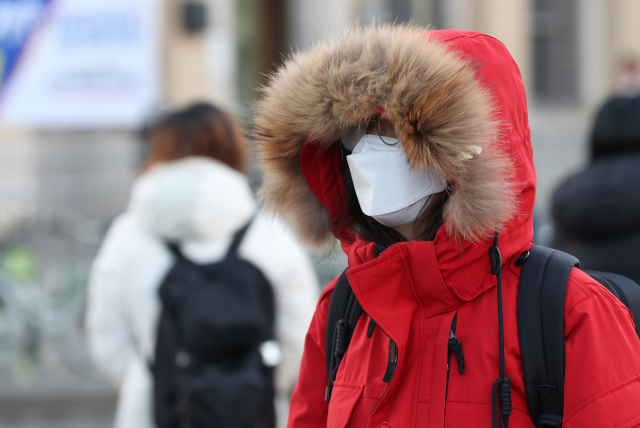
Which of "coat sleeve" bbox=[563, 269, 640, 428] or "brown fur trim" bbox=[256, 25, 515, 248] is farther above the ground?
"brown fur trim" bbox=[256, 25, 515, 248]

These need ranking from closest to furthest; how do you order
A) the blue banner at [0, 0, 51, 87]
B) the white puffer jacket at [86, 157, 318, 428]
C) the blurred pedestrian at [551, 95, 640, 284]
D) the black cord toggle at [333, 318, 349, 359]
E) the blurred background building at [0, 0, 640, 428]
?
the black cord toggle at [333, 318, 349, 359] < the blurred pedestrian at [551, 95, 640, 284] < the white puffer jacket at [86, 157, 318, 428] < the blurred background building at [0, 0, 640, 428] < the blue banner at [0, 0, 51, 87]

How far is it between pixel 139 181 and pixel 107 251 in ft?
1.05

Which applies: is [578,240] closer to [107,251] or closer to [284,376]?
[284,376]

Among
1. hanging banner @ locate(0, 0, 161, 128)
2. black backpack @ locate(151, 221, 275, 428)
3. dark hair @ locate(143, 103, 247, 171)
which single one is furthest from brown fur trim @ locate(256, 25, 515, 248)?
hanging banner @ locate(0, 0, 161, 128)

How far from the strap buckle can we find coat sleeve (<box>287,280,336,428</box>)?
1.86 feet

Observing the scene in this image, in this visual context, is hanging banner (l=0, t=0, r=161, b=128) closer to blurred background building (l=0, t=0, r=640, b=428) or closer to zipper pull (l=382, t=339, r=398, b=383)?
blurred background building (l=0, t=0, r=640, b=428)

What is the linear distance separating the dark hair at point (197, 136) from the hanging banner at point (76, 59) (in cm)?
503

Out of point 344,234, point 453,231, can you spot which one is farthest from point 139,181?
point 453,231

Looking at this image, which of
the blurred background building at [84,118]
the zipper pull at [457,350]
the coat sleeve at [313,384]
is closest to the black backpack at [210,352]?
the coat sleeve at [313,384]

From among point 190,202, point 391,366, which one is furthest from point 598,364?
point 190,202

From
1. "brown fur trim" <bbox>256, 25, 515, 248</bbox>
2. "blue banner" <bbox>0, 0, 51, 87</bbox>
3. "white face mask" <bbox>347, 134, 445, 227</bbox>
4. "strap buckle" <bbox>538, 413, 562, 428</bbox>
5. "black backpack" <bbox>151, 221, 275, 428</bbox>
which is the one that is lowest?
"black backpack" <bbox>151, 221, 275, 428</bbox>

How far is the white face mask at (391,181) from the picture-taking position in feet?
5.24

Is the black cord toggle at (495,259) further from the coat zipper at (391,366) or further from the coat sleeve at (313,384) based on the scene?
the coat sleeve at (313,384)

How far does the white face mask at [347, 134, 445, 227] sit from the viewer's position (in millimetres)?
1597
